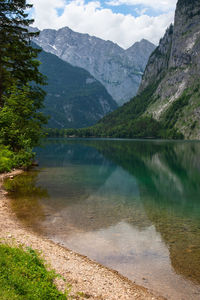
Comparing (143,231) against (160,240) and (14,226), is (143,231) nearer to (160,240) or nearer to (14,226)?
(160,240)

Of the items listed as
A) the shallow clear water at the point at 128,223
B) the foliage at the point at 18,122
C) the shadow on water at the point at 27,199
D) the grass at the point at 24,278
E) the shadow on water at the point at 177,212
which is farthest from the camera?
the foliage at the point at 18,122

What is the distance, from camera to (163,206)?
27.1 metres

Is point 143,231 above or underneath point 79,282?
underneath

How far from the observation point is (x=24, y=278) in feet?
29.5

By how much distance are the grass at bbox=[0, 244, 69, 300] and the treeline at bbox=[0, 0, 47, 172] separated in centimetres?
3007

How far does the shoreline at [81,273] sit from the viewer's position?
1052 centimetres

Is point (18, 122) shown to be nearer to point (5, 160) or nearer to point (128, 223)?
point (5, 160)

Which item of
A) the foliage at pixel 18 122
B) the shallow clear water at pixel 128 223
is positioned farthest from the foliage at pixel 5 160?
the shallow clear water at pixel 128 223

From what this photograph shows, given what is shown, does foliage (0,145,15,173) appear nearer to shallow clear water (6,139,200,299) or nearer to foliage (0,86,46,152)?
foliage (0,86,46,152)

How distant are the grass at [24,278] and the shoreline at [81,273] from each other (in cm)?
92

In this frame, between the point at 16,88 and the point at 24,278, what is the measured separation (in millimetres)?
40969

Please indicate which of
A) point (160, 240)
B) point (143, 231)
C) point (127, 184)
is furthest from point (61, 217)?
point (127, 184)

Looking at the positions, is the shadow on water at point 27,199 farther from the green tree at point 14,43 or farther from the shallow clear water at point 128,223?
the green tree at point 14,43

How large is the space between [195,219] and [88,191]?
1363cm
